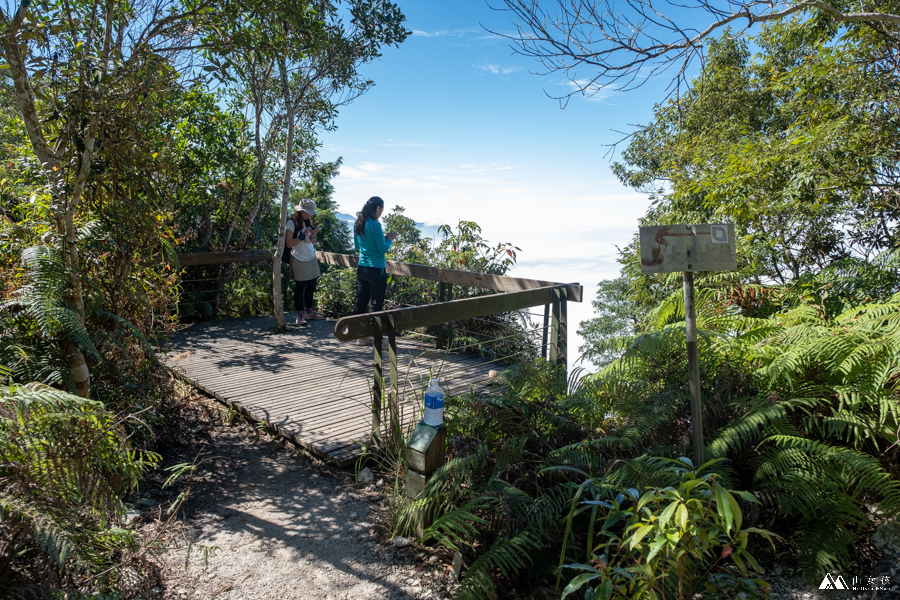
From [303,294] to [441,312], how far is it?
15.7 ft

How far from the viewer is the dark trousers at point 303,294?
849 cm

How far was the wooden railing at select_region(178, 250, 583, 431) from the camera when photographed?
154 inches

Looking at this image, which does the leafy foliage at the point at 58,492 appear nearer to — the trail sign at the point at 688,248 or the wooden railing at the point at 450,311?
the wooden railing at the point at 450,311

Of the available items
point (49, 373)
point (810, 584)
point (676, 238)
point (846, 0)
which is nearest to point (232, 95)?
point (49, 373)

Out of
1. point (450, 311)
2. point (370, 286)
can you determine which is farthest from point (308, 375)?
point (450, 311)

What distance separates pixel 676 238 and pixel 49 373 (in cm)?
408

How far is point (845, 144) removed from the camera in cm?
583

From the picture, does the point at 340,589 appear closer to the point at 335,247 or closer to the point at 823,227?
the point at 823,227

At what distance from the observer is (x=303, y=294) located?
857 cm

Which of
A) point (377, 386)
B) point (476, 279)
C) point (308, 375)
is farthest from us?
point (476, 279)

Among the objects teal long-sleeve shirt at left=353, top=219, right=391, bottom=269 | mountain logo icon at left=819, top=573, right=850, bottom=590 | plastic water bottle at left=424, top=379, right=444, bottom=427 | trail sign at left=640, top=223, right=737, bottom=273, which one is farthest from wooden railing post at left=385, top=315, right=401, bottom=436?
teal long-sleeve shirt at left=353, top=219, right=391, bottom=269

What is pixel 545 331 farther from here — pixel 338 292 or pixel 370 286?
pixel 338 292

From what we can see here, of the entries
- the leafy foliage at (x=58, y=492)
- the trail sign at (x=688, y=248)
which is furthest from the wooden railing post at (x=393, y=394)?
the trail sign at (x=688, y=248)

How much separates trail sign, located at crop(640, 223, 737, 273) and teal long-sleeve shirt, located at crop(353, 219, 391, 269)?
13.8 ft
